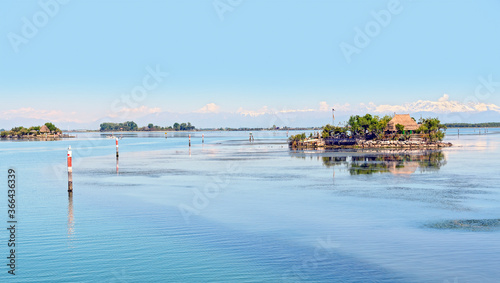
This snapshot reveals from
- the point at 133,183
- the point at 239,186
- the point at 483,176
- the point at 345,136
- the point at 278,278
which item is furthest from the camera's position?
the point at 345,136

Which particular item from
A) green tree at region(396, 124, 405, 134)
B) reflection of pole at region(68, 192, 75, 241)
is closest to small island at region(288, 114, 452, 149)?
green tree at region(396, 124, 405, 134)

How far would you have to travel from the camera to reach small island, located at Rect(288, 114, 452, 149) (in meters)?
121

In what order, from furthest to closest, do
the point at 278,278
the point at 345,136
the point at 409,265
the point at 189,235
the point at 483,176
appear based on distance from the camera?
the point at 345,136 < the point at 483,176 < the point at 189,235 < the point at 409,265 < the point at 278,278

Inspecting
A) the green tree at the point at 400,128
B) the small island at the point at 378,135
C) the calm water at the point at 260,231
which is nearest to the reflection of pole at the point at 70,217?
the calm water at the point at 260,231

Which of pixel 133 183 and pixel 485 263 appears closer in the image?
pixel 485 263

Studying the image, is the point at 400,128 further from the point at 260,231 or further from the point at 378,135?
the point at 260,231

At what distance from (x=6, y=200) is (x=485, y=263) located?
35842 mm

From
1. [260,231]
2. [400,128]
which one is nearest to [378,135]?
[400,128]

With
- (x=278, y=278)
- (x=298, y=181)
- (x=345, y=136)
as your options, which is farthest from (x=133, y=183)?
(x=345, y=136)

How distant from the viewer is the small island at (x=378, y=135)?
121125 mm

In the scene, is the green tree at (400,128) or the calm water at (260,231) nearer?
the calm water at (260,231)

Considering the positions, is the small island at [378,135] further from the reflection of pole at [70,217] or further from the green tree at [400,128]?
the reflection of pole at [70,217]

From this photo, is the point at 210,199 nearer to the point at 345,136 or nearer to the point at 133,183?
the point at 133,183

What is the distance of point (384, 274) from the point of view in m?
19.1
